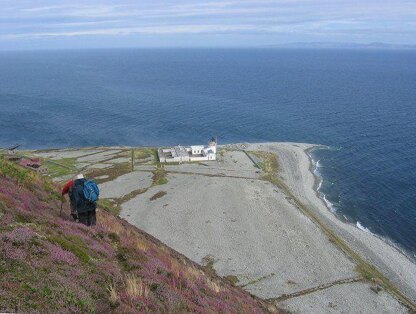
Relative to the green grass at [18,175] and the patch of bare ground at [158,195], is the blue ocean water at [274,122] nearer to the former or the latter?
the patch of bare ground at [158,195]

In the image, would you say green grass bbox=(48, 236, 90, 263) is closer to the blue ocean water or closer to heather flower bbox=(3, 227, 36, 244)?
heather flower bbox=(3, 227, 36, 244)

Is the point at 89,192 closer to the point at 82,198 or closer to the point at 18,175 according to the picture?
the point at 82,198

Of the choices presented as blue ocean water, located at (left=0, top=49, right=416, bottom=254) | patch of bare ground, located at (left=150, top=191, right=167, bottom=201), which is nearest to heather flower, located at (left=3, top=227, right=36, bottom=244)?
patch of bare ground, located at (left=150, top=191, right=167, bottom=201)

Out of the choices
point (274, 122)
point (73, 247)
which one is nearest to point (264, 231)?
point (73, 247)

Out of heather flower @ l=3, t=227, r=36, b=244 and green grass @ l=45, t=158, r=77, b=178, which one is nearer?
heather flower @ l=3, t=227, r=36, b=244

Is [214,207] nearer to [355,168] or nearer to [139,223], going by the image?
[139,223]

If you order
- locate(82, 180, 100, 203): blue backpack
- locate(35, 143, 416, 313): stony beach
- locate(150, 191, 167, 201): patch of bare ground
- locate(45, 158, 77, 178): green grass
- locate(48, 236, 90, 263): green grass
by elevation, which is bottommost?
locate(35, 143, 416, 313): stony beach
